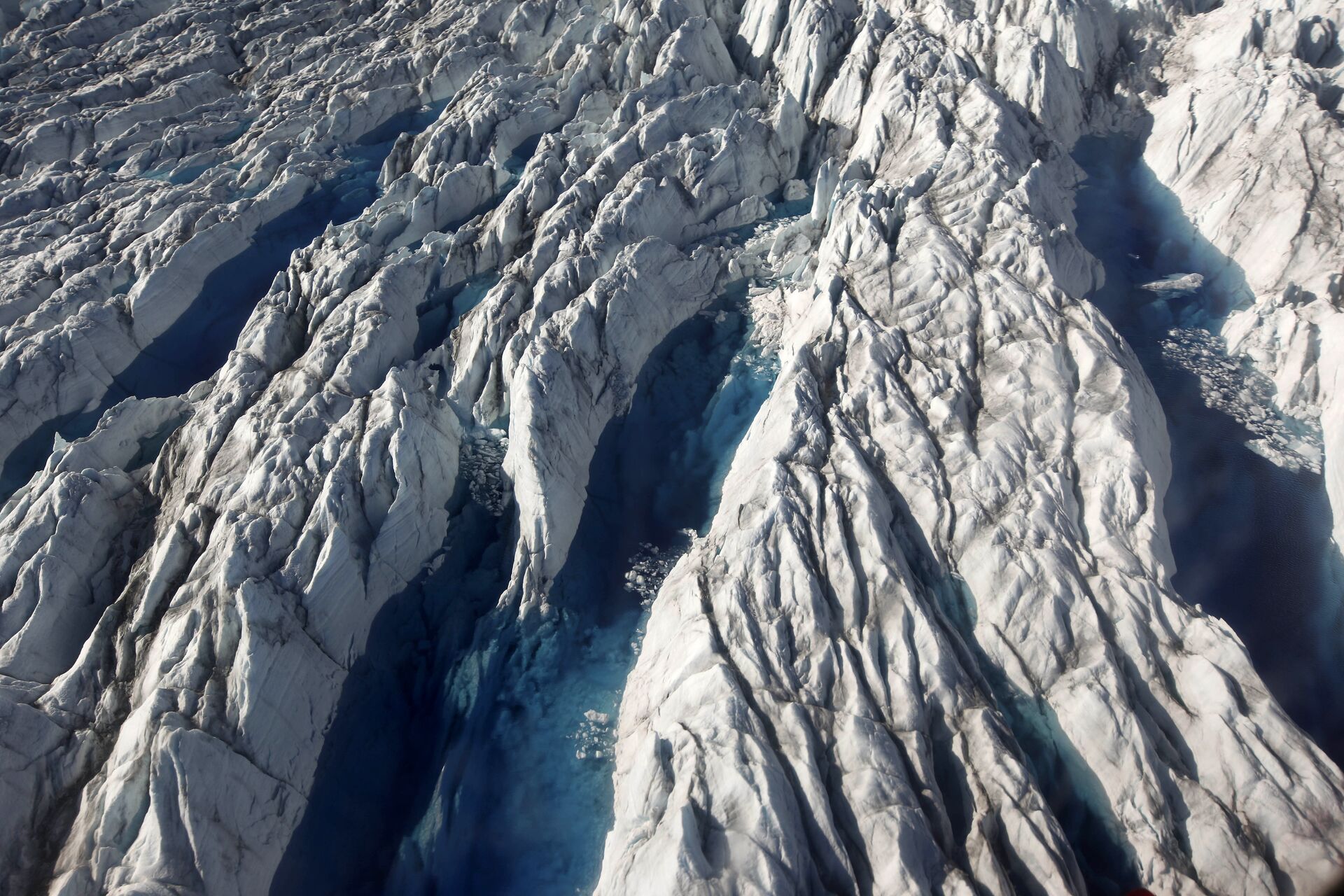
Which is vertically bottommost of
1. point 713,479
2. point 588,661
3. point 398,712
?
point 398,712

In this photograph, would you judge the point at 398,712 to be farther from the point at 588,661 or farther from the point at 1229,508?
the point at 1229,508

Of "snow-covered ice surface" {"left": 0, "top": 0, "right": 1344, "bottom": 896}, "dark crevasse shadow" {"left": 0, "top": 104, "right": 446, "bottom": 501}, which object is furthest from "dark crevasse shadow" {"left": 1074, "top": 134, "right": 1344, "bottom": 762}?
"dark crevasse shadow" {"left": 0, "top": 104, "right": 446, "bottom": 501}

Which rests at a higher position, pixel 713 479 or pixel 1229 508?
pixel 713 479

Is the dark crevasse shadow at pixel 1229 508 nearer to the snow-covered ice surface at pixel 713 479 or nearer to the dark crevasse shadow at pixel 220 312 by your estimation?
the snow-covered ice surface at pixel 713 479

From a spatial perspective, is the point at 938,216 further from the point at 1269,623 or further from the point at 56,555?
the point at 56,555

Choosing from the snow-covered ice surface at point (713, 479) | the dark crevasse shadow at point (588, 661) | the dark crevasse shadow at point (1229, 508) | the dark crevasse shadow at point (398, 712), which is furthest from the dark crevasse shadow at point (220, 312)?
the dark crevasse shadow at point (1229, 508)

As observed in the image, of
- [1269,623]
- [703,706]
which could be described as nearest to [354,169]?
[703,706]

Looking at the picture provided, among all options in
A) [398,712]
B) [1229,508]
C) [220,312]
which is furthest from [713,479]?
[220,312]

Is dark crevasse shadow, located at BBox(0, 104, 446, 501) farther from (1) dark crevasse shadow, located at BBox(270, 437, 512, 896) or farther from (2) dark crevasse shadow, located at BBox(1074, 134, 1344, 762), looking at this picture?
(2) dark crevasse shadow, located at BBox(1074, 134, 1344, 762)
